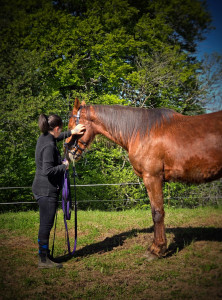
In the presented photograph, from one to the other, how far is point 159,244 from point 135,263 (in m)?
0.47

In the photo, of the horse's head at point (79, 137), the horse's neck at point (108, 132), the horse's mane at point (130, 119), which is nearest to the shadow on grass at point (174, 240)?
the horse's head at point (79, 137)

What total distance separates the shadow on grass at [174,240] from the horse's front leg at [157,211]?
0.26 metres

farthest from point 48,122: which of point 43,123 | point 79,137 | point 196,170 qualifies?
point 196,170

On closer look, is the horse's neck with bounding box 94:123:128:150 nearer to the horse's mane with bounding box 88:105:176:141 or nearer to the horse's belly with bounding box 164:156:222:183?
the horse's mane with bounding box 88:105:176:141

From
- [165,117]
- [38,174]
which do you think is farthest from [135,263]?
[165,117]

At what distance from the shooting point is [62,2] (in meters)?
13.2

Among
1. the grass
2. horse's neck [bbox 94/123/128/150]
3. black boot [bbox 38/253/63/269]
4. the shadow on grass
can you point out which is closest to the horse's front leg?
the grass

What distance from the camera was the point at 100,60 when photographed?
12344 millimetres

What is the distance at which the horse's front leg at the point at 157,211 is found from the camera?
3.33m

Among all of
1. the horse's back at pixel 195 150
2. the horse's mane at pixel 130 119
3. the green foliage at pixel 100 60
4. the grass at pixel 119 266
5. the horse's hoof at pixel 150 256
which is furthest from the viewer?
the green foliage at pixel 100 60

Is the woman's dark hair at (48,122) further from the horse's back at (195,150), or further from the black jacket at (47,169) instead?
the horse's back at (195,150)

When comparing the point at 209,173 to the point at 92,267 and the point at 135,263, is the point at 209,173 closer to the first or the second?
the point at 135,263

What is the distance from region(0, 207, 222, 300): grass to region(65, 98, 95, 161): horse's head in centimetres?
177

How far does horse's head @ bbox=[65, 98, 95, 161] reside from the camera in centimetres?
376
